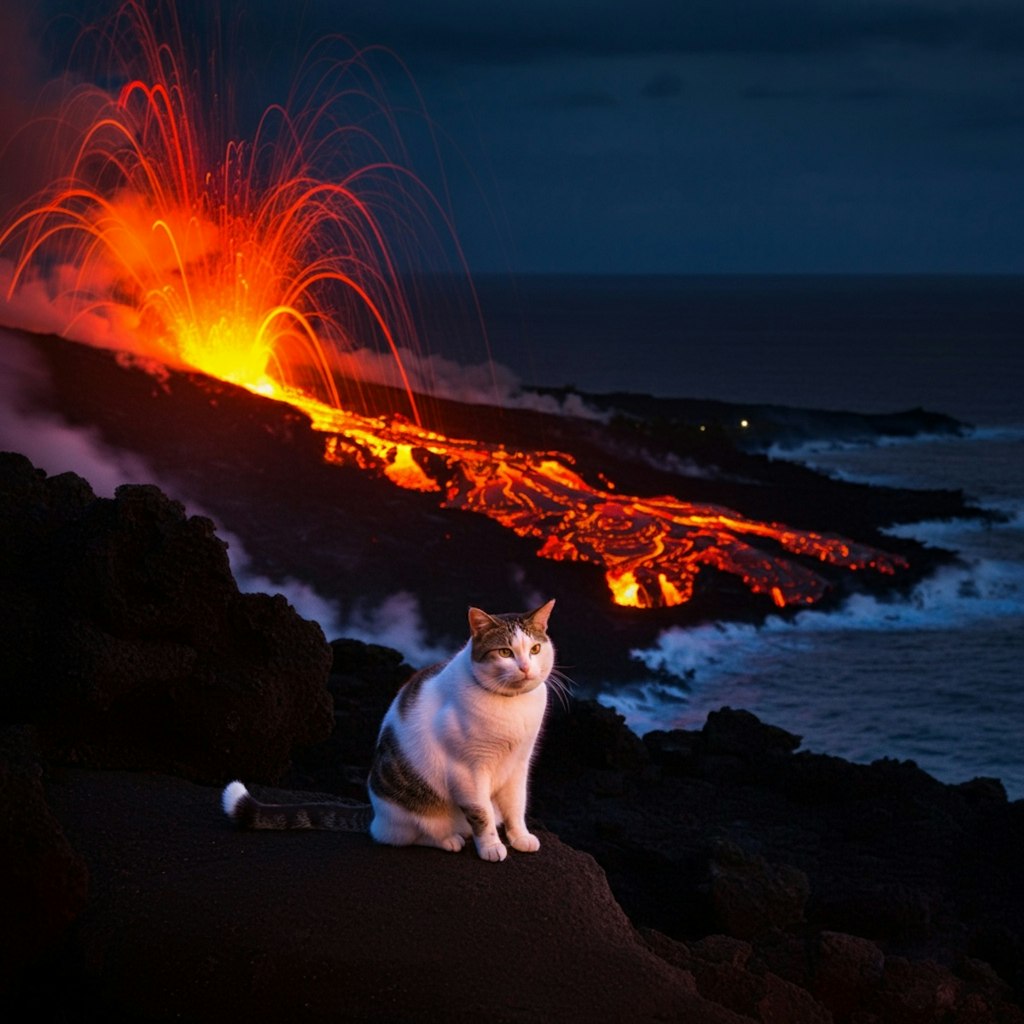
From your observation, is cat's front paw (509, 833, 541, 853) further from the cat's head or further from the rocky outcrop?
the cat's head

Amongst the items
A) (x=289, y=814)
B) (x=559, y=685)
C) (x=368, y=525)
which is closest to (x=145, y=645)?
(x=289, y=814)

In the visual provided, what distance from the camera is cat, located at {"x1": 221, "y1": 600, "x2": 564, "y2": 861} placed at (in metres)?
8.36

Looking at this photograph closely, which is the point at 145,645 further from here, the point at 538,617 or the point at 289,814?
the point at 538,617

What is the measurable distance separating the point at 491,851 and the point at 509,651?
1288 millimetres

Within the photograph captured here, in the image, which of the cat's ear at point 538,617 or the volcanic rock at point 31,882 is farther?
the cat's ear at point 538,617

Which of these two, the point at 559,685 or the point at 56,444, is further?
the point at 56,444

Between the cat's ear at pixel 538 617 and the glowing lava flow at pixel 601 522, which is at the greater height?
the glowing lava flow at pixel 601 522

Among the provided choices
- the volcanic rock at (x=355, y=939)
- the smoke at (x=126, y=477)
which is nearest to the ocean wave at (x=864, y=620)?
the smoke at (x=126, y=477)

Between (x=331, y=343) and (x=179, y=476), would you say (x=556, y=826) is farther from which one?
(x=331, y=343)

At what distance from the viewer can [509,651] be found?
8289 mm

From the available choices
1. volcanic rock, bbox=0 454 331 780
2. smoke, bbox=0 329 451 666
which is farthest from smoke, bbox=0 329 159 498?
volcanic rock, bbox=0 454 331 780

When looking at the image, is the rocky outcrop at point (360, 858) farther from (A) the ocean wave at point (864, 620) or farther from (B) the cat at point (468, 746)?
(A) the ocean wave at point (864, 620)

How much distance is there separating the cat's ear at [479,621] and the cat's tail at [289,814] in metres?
1.75

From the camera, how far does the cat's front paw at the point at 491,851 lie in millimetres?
8672
